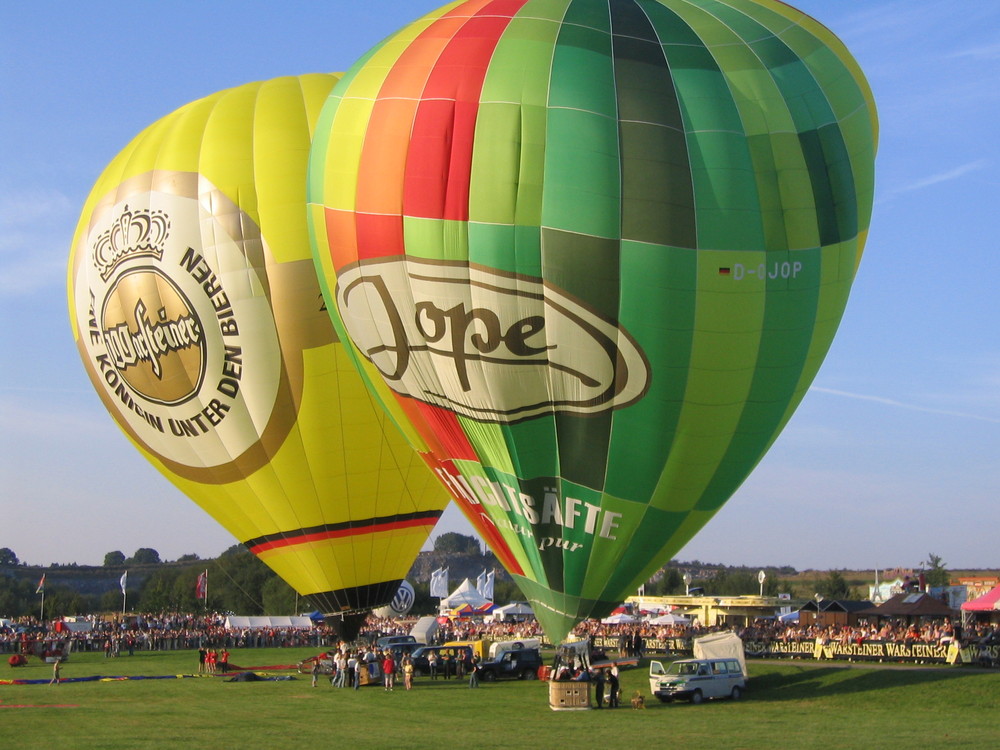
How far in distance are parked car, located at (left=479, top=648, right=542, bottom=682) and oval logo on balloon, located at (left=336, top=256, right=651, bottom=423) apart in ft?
37.6

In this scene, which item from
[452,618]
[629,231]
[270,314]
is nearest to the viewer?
[629,231]

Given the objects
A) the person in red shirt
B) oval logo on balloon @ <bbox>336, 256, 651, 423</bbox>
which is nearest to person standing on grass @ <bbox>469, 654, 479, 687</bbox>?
the person in red shirt

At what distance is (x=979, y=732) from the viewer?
1814 centimetres

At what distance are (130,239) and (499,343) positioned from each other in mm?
11309

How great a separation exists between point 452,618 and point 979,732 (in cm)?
4669

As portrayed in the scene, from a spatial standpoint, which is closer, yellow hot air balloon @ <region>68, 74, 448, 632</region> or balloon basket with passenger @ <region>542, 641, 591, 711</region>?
balloon basket with passenger @ <region>542, 641, 591, 711</region>

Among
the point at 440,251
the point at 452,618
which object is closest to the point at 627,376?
the point at 440,251

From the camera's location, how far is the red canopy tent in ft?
108

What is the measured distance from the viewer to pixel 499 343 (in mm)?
18422

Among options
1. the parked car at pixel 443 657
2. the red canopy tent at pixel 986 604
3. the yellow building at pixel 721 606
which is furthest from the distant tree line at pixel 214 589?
the red canopy tent at pixel 986 604

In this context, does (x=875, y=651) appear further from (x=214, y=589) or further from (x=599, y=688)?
(x=214, y=589)

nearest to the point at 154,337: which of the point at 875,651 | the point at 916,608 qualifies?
the point at 875,651

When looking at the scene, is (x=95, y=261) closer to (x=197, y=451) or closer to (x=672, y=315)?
(x=197, y=451)

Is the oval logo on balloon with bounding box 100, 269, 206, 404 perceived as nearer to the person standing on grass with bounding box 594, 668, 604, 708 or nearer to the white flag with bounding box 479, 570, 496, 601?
the person standing on grass with bounding box 594, 668, 604, 708
